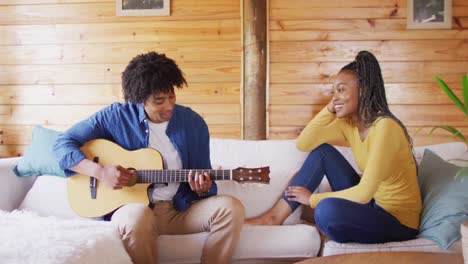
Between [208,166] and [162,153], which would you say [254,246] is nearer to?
[208,166]

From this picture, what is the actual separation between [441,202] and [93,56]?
92.9 inches

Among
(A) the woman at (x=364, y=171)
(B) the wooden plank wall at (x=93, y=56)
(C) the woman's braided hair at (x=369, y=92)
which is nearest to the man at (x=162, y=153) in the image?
(A) the woman at (x=364, y=171)

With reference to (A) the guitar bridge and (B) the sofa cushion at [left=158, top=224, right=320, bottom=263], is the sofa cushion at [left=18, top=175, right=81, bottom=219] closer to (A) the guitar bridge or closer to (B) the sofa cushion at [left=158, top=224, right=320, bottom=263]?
(A) the guitar bridge

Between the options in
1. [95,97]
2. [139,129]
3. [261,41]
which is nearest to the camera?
[139,129]

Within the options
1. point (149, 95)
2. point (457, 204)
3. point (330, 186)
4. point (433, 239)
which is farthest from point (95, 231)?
point (457, 204)

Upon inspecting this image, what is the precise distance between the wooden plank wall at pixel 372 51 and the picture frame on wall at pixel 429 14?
0.12ft

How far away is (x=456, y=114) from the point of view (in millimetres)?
3113

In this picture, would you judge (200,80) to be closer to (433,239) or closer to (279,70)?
(279,70)

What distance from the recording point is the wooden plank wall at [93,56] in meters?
3.19

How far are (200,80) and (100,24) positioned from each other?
30.4 inches

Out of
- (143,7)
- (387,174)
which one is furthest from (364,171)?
(143,7)

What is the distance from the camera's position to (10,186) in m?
2.29

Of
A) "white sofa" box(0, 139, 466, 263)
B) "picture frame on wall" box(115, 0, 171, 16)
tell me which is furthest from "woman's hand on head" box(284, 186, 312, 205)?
"picture frame on wall" box(115, 0, 171, 16)

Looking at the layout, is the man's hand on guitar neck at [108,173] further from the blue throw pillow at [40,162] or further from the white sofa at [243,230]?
the blue throw pillow at [40,162]
